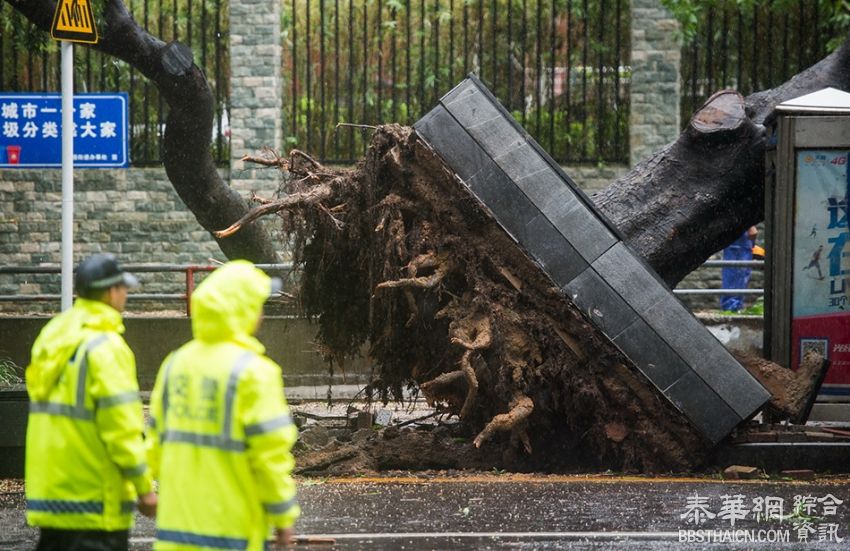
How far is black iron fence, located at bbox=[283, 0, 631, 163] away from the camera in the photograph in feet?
57.5

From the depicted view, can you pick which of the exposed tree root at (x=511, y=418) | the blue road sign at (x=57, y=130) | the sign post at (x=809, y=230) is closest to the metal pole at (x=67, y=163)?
the exposed tree root at (x=511, y=418)

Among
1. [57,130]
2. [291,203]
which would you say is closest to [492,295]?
[291,203]

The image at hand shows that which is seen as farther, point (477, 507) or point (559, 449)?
point (559, 449)

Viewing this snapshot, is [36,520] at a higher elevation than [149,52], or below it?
below

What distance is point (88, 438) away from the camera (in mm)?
4785

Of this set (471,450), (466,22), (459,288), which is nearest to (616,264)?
(459,288)

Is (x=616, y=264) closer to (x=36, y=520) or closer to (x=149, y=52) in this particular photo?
(x=36, y=520)

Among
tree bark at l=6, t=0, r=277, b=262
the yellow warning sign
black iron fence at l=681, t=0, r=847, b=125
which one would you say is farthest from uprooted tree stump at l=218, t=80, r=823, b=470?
black iron fence at l=681, t=0, r=847, b=125

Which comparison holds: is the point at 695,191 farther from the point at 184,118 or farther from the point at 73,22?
the point at 184,118

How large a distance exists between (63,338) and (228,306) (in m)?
0.96

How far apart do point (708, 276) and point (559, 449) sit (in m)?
9.43

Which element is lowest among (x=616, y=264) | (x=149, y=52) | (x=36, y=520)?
(x=36, y=520)

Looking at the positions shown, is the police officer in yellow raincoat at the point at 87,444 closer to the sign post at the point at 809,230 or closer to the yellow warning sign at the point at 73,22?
the yellow warning sign at the point at 73,22

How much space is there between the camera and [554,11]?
17.6 metres
